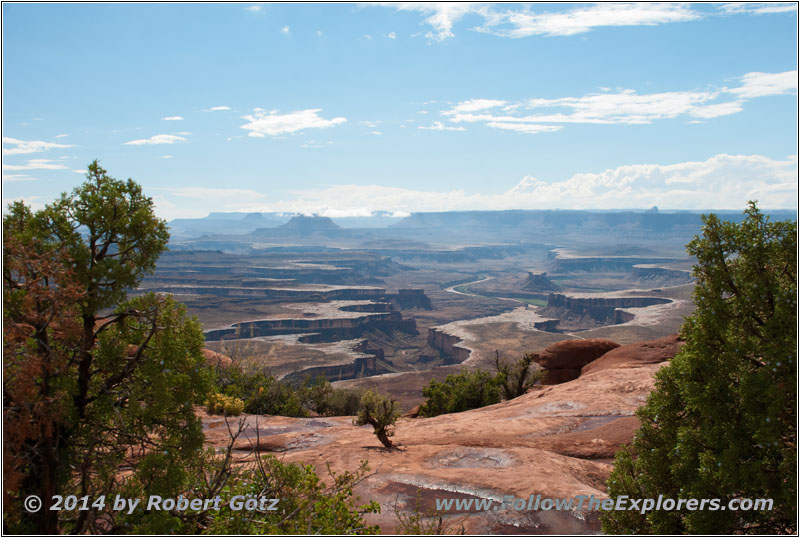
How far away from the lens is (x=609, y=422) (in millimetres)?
20484

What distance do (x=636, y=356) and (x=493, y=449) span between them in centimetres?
1988

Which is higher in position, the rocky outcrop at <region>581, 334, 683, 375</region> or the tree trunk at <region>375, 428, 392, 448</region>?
the tree trunk at <region>375, 428, 392, 448</region>

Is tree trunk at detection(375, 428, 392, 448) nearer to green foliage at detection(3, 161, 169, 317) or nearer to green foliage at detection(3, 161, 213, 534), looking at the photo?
green foliage at detection(3, 161, 213, 534)

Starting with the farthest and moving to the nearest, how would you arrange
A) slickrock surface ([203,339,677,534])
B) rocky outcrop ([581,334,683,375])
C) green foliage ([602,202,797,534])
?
rocky outcrop ([581,334,683,375]), slickrock surface ([203,339,677,534]), green foliage ([602,202,797,534])

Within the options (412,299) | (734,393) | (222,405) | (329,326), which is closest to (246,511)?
(734,393)

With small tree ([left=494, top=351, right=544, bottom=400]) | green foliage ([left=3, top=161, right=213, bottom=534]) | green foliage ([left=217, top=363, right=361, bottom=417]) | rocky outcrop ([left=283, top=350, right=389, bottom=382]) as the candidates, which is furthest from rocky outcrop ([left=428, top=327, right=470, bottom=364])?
green foliage ([left=3, top=161, right=213, bottom=534])

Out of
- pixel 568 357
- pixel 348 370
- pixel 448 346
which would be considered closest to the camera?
pixel 568 357

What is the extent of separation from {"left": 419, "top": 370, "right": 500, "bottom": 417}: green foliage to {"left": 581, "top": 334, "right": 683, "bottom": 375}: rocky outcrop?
5805mm

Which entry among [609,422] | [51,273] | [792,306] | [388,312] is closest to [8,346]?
[51,273]

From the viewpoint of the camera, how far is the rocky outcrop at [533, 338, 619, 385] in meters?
36.6

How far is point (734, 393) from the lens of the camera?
8812mm

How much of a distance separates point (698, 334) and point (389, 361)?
111766 millimetres

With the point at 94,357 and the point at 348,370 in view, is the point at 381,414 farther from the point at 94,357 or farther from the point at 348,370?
the point at 348,370

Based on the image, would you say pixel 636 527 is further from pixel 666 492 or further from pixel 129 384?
pixel 129 384
